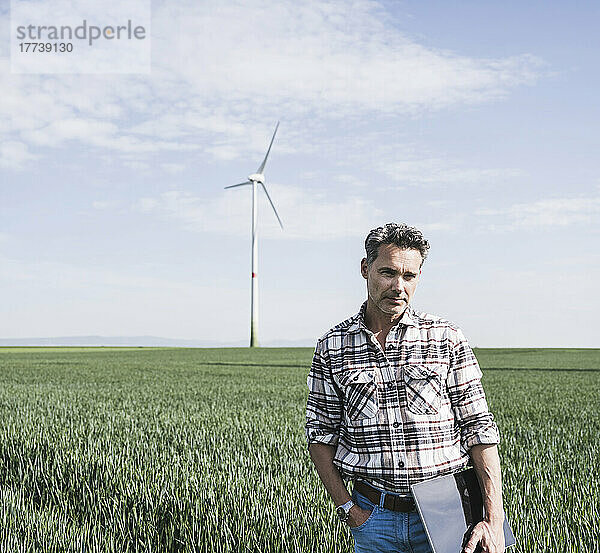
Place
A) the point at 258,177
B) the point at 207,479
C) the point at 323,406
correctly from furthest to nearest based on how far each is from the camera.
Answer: the point at 258,177
the point at 207,479
the point at 323,406

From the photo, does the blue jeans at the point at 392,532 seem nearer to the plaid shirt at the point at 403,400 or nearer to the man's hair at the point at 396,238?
the plaid shirt at the point at 403,400

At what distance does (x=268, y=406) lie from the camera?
16828mm

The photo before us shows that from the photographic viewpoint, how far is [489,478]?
3.19m

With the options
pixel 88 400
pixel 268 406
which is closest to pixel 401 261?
pixel 268 406

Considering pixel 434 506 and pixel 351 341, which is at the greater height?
pixel 351 341

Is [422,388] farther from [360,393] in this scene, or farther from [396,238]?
[396,238]

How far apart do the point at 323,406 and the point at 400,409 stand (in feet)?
1.32

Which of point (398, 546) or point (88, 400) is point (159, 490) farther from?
point (88, 400)

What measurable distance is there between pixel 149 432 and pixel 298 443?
2.93 metres

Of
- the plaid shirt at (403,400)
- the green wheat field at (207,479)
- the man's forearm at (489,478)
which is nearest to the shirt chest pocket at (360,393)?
the plaid shirt at (403,400)

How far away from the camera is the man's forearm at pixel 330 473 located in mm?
3248

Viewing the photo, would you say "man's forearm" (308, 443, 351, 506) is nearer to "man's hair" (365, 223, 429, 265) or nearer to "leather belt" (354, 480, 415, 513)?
"leather belt" (354, 480, 415, 513)

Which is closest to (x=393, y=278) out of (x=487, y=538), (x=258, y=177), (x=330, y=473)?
(x=330, y=473)

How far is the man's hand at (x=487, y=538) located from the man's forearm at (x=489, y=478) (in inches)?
1.5
